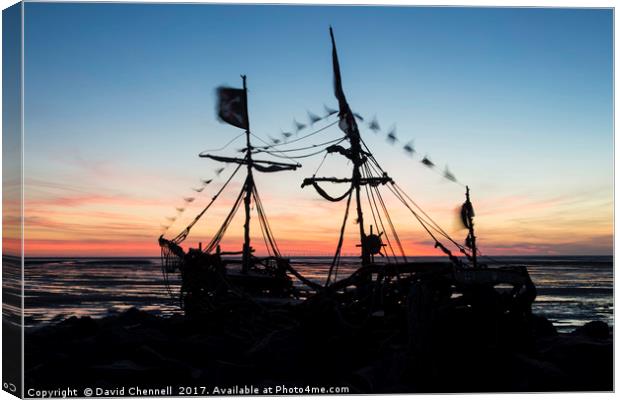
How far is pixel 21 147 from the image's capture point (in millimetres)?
12992

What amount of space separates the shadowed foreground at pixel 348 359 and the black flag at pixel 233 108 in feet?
47.9

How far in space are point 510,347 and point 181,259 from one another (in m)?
21.5

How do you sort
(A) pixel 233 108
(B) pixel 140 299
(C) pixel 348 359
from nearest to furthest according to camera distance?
(C) pixel 348 359 → (A) pixel 233 108 → (B) pixel 140 299

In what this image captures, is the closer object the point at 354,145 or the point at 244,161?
the point at 354,145

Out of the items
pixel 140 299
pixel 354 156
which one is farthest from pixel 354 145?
pixel 140 299

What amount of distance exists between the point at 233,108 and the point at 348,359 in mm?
19339

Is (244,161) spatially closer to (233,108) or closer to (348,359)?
(233,108)

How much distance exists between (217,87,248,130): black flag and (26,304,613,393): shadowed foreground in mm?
14602

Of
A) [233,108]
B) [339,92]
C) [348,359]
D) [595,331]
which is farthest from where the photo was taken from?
[233,108]

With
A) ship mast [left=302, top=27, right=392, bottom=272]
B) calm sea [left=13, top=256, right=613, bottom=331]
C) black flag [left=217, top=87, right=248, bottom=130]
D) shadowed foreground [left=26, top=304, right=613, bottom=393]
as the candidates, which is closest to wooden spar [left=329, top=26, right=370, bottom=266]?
ship mast [left=302, top=27, right=392, bottom=272]

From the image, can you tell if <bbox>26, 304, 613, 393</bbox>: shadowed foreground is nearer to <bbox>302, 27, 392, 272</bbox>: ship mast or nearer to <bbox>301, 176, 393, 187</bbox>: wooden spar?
<bbox>302, 27, 392, 272</bbox>: ship mast

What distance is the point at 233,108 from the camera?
34875 mm

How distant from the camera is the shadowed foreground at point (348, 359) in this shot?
15.2 metres

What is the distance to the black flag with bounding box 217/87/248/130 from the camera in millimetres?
33281
